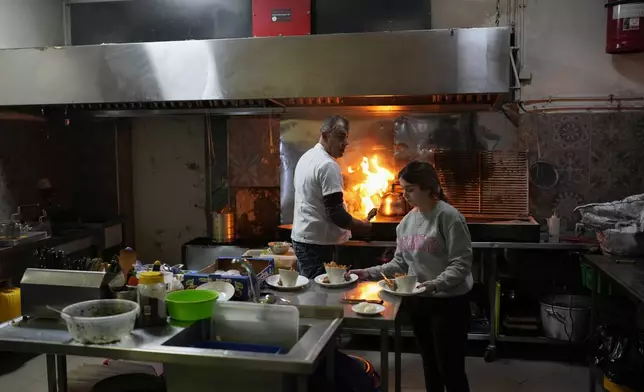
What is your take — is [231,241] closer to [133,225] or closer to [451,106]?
[133,225]

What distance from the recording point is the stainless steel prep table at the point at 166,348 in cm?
177

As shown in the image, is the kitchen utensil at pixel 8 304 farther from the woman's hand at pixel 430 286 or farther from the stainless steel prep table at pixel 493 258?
the woman's hand at pixel 430 286

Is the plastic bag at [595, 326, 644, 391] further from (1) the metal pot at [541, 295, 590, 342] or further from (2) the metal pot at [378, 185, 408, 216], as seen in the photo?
(2) the metal pot at [378, 185, 408, 216]

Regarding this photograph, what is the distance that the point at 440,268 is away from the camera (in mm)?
2650

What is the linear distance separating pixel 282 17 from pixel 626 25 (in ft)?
8.05

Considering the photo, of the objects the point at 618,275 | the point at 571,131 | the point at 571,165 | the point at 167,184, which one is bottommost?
the point at 618,275

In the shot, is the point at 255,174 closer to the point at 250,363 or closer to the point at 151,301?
the point at 151,301

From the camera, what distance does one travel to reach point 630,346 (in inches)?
117

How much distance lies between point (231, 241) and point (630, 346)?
2.93 m

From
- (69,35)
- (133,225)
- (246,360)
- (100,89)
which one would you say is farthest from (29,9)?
(246,360)

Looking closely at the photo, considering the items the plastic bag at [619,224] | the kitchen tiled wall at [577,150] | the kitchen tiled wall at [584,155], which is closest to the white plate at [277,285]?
the plastic bag at [619,224]

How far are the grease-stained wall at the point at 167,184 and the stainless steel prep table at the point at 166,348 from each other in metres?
2.90

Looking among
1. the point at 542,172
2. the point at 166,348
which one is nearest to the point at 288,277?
the point at 166,348

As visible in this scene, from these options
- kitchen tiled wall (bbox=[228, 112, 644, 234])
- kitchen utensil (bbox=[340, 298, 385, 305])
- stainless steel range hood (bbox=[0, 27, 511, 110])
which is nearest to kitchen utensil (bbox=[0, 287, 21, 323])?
stainless steel range hood (bbox=[0, 27, 511, 110])
